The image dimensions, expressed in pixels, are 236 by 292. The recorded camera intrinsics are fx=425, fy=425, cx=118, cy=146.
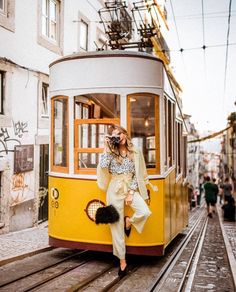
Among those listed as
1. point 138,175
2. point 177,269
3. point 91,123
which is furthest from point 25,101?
point 177,269

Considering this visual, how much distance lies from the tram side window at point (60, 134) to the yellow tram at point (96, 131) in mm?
15

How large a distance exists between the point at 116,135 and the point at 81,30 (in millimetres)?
10503

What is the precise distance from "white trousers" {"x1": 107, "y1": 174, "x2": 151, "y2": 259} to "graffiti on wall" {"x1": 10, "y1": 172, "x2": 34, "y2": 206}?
16.9 feet

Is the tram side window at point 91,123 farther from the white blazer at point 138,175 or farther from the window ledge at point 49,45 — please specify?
the window ledge at point 49,45

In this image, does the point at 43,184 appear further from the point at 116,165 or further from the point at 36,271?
the point at 116,165

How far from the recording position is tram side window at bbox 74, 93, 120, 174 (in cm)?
613

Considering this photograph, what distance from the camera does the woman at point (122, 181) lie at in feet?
17.9

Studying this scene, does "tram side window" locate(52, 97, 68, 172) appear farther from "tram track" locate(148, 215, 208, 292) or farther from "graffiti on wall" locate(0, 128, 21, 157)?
"graffiti on wall" locate(0, 128, 21, 157)

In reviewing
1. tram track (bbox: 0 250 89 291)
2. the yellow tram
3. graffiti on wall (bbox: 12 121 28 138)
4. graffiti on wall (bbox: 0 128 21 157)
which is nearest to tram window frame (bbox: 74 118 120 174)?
the yellow tram

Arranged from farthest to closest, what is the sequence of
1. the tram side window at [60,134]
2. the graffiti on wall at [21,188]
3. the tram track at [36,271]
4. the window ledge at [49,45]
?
1. the window ledge at [49,45]
2. the graffiti on wall at [21,188]
3. the tram side window at [60,134]
4. the tram track at [36,271]

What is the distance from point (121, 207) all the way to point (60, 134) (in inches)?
65.3

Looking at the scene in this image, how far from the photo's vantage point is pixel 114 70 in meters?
6.04

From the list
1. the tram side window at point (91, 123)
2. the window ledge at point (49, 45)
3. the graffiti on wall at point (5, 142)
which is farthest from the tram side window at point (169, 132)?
the window ledge at point (49, 45)

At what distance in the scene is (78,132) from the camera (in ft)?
20.4
